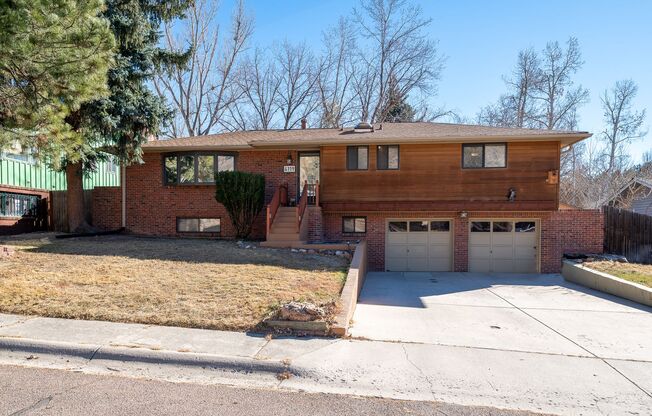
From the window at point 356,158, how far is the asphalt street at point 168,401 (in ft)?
35.8

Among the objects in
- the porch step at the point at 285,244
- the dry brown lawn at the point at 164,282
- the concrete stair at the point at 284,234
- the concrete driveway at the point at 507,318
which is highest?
the concrete stair at the point at 284,234

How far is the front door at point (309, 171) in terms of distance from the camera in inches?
585

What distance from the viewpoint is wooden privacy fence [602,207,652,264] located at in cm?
1435

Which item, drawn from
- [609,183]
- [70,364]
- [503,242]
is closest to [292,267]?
[70,364]

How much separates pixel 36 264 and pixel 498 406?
9.40 meters

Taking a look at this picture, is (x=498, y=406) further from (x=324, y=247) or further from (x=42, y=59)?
(x=324, y=247)

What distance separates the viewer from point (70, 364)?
4293mm

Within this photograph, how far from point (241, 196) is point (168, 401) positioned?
34.0 ft

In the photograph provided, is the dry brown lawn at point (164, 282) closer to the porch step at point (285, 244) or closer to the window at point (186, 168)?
the porch step at point (285, 244)

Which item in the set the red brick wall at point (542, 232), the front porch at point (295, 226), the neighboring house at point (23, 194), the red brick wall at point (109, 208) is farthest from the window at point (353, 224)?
the neighboring house at point (23, 194)

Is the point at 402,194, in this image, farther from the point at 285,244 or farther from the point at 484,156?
the point at 285,244

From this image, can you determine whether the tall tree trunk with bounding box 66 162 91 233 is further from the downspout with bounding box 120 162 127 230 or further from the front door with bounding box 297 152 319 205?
the front door with bounding box 297 152 319 205

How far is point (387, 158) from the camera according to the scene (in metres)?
13.9

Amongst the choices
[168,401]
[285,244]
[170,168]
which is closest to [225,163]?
[170,168]
